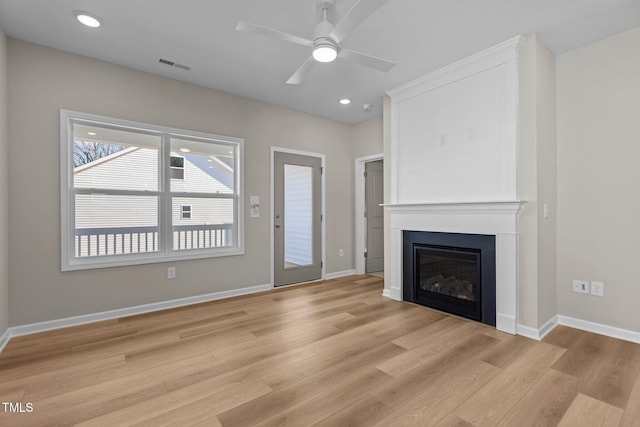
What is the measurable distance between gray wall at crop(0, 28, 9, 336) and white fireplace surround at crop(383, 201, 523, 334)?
3.86m

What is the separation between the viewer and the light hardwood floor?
1.67 m

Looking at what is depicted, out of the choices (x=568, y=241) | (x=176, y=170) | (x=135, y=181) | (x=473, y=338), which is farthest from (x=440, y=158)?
(x=135, y=181)

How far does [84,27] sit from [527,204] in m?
4.17

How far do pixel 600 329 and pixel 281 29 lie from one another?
3.89 meters

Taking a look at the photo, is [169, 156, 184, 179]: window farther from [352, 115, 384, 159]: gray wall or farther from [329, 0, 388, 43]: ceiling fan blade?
[352, 115, 384, 159]: gray wall

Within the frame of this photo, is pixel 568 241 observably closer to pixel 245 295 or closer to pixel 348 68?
pixel 348 68

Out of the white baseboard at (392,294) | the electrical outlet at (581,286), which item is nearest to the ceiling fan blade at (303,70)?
the white baseboard at (392,294)

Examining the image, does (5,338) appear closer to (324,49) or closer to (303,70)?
(303,70)

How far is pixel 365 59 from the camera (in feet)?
7.92

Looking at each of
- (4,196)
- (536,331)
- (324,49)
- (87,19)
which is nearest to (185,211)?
(4,196)

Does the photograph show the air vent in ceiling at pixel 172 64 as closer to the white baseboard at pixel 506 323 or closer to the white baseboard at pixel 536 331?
the white baseboard at pixel 506 323

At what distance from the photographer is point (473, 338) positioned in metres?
2.64

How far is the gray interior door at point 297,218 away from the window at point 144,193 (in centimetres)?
64

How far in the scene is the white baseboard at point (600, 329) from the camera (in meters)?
2.58
